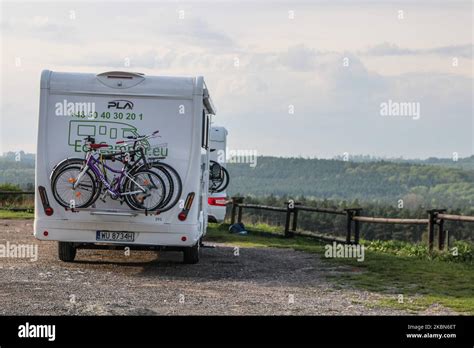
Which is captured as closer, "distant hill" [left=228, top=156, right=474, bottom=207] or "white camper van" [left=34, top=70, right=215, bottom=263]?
"white camper van" [left=34, top=70, right=215, bottom=263]

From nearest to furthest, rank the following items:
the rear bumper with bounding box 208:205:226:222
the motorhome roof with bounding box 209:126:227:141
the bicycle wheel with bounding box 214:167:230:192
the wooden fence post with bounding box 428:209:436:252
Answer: the wooden fence post with bounding box 428:209:436:252
the bicycle wheel with bounding box 214:167:230:192
the motorhome roof with bounding box 209:126:227:141
the rear bumper with bounding box 208:205:226:222

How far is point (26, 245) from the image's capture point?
60.6 feet

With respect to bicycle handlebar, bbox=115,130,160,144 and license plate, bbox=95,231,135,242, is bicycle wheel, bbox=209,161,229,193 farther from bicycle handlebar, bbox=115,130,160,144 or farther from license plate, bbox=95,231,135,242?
license plate, bbox=95,231,135,242

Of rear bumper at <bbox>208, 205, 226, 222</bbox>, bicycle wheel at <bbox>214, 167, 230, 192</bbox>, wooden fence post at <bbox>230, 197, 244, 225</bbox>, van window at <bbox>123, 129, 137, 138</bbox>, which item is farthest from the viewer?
wooden fence post at <bbox>230, 197, 244, 225</bbox>

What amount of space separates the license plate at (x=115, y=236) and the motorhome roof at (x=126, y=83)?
85.9 inches

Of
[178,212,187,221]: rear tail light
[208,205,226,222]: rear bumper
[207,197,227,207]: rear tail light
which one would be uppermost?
[207,197,227,207]: rear tail light

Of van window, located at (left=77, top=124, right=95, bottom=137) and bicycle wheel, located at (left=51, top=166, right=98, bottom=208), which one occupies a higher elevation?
van window, located at (left=77, top=124, right=95, bottom=137)

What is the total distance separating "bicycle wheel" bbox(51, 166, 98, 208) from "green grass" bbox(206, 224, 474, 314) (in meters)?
3.93

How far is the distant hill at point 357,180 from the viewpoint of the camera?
103812mm

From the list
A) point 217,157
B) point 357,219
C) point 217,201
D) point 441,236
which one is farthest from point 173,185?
point 217,201

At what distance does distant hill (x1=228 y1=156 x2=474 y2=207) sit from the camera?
103812 millimetres

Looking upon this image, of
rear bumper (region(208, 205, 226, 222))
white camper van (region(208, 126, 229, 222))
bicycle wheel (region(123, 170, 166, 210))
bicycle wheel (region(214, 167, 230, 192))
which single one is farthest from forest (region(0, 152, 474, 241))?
bicycle wheel (region(123, 170, 166, 210))

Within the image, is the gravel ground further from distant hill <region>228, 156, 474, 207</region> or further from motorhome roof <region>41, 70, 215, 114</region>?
distant hill <region>228, 156, 474, 207</region>
